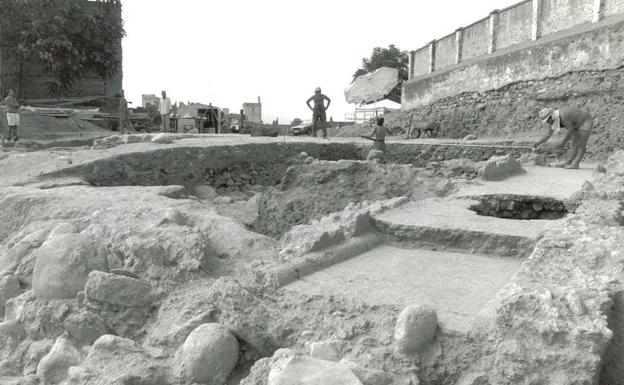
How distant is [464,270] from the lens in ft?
10.4

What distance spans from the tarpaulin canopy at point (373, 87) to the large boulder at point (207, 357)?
28.9 metres

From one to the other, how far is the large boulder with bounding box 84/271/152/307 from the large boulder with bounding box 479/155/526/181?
4749mm

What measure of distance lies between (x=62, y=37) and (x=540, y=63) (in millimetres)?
16533

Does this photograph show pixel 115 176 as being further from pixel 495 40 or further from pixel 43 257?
pixel 495 40

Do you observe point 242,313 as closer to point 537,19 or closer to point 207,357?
point 207,357

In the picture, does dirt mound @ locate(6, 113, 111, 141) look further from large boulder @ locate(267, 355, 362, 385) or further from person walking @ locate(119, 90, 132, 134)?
large boulder @ locate(267, 355, 362, 385)

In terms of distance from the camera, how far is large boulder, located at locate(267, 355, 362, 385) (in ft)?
6.50

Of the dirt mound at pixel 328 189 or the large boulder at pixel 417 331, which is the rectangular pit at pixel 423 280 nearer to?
the large boulder at pixel 417 331

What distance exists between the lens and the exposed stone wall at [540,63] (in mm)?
10578

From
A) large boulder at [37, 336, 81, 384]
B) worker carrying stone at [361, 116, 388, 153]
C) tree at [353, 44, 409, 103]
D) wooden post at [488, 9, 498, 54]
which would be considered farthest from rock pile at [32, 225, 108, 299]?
tree at [353, 44, 409, 103]

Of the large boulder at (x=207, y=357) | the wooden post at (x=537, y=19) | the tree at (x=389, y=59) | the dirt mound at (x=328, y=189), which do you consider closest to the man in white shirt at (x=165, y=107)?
the dirt mound at (x=328, y=189)

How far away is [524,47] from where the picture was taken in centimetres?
1368

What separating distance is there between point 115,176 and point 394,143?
5.86m

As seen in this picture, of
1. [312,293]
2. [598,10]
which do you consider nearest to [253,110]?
[598,10]
